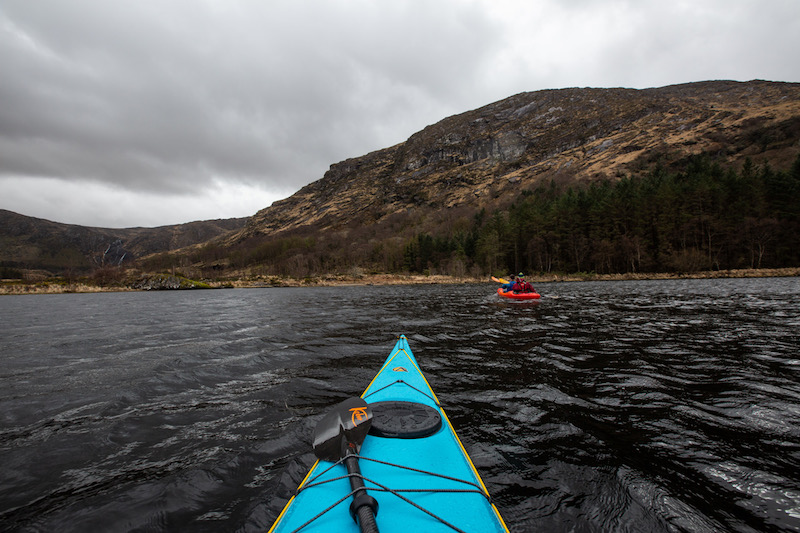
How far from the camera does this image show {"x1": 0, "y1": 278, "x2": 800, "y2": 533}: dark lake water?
2.98 meters

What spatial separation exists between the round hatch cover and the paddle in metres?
0.25

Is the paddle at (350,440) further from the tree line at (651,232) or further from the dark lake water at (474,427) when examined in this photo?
the tree line at (651,232)

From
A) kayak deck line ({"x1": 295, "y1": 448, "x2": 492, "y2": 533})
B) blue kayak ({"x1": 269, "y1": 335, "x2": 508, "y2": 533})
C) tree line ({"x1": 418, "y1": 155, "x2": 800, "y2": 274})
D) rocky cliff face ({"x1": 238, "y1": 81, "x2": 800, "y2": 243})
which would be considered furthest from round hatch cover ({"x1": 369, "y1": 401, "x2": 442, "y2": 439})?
rocky cliff face ({"x1": 238, "y1": 81, "x2": 800, "y2": 243})

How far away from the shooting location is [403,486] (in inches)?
103

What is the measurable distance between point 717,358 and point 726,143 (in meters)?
136

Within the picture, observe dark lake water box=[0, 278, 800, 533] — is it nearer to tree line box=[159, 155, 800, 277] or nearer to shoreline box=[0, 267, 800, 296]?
shoreline box=[0, 267, 800, 296]

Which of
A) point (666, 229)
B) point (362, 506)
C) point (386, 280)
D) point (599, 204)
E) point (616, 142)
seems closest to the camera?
point (362, 506)

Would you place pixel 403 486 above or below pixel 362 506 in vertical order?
below

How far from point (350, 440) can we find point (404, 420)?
81cm

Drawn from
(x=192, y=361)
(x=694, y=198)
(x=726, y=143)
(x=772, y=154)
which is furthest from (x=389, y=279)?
(x=726, y=143)

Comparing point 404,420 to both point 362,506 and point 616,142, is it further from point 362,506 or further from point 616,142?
point 616,142

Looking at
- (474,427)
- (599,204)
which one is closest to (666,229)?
(599,204)

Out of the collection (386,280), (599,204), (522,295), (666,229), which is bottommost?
(386,280)

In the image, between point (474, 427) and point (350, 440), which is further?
point (474, 427)
